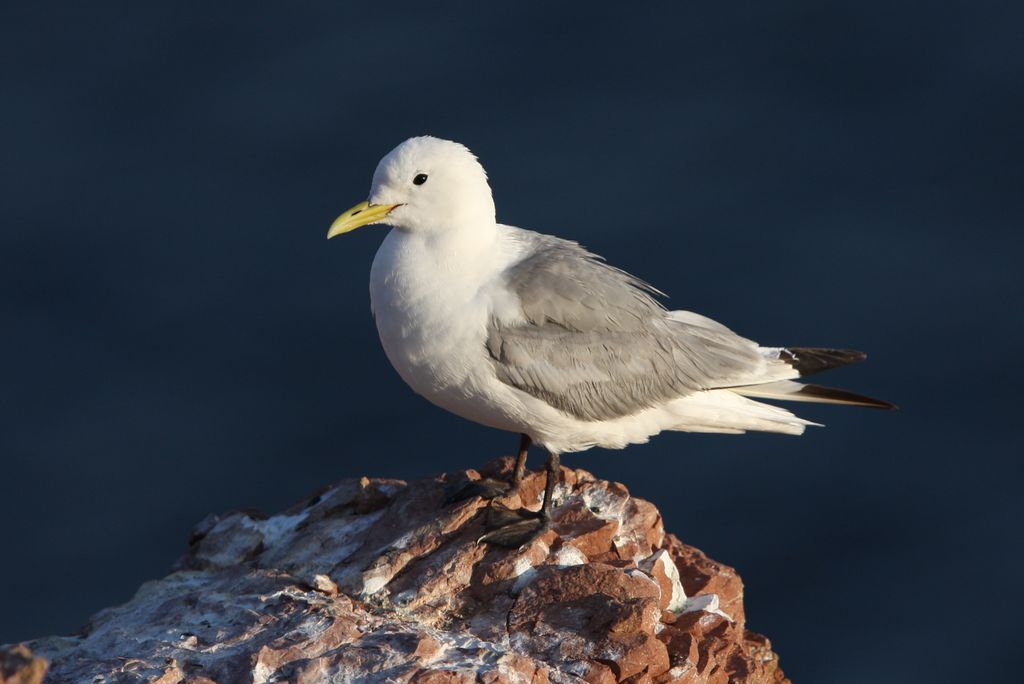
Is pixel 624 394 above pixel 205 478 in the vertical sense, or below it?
above

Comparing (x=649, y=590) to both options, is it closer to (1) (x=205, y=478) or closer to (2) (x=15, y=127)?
(1) (x=205, y=478)

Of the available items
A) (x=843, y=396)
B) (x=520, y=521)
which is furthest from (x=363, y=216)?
(x=843, y=396)

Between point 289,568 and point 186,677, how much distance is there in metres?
1.80

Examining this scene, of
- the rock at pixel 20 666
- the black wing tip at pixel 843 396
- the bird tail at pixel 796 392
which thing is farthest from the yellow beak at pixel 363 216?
the rock at pixel 20 666

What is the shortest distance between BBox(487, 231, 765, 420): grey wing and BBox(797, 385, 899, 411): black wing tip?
0.42m

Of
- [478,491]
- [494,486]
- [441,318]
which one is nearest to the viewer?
[441,318]

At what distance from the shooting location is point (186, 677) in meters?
8.36

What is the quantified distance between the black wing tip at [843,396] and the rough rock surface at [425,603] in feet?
4.68

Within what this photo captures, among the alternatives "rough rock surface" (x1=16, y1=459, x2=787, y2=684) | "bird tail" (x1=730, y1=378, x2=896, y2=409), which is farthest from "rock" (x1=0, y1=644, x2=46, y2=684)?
"bird tail" (x1=730, y1=378, x2=896, y2=409)

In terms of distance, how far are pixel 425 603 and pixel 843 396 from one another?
11.1ft

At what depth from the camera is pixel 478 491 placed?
1039 cm

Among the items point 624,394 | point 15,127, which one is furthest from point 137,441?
point 624,394

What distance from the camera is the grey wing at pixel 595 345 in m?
9.95

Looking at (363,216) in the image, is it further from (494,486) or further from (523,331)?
(494,486)
